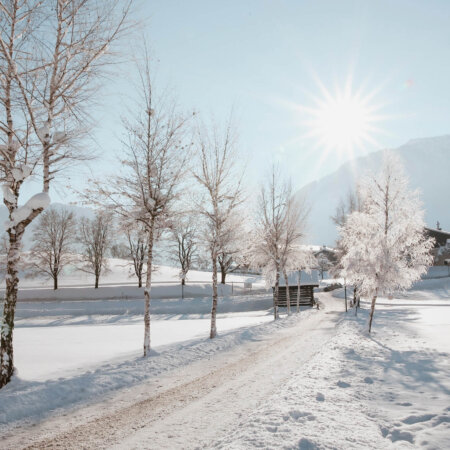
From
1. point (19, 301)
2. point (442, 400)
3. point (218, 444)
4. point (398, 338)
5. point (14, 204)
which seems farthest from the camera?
point (19, 301)

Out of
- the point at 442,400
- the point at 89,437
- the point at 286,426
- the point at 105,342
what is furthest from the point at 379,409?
the point at 105,342

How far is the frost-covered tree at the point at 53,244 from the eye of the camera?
45531mm

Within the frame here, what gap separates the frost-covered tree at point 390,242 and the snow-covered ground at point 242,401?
15.5 feet

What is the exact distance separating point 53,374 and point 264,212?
2096cm

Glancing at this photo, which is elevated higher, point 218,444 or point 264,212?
point 264,212

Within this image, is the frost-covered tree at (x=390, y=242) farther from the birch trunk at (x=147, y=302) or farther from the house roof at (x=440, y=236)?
the house roof at (x=440, y=236)

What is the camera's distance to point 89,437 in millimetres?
5379

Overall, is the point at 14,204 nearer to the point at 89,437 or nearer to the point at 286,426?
the point at 89,437

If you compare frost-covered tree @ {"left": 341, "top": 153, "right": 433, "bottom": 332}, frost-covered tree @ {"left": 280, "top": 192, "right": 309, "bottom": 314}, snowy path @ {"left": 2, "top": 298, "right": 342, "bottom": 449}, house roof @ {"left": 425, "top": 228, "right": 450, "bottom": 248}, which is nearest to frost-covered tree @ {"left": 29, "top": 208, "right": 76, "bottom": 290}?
frost-covered tree @ {"left": 280, "top": 192, "right": 309, "bottom": 314}

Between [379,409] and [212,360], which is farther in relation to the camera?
[212,360]

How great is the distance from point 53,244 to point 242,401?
46.9 metres

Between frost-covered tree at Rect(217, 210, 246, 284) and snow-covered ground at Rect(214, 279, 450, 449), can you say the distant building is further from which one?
snow-covered ground at Rect(214, 279, 450, 449)

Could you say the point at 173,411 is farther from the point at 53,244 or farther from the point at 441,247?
the point at 441,247

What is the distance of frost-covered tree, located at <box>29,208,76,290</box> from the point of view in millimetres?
45531
